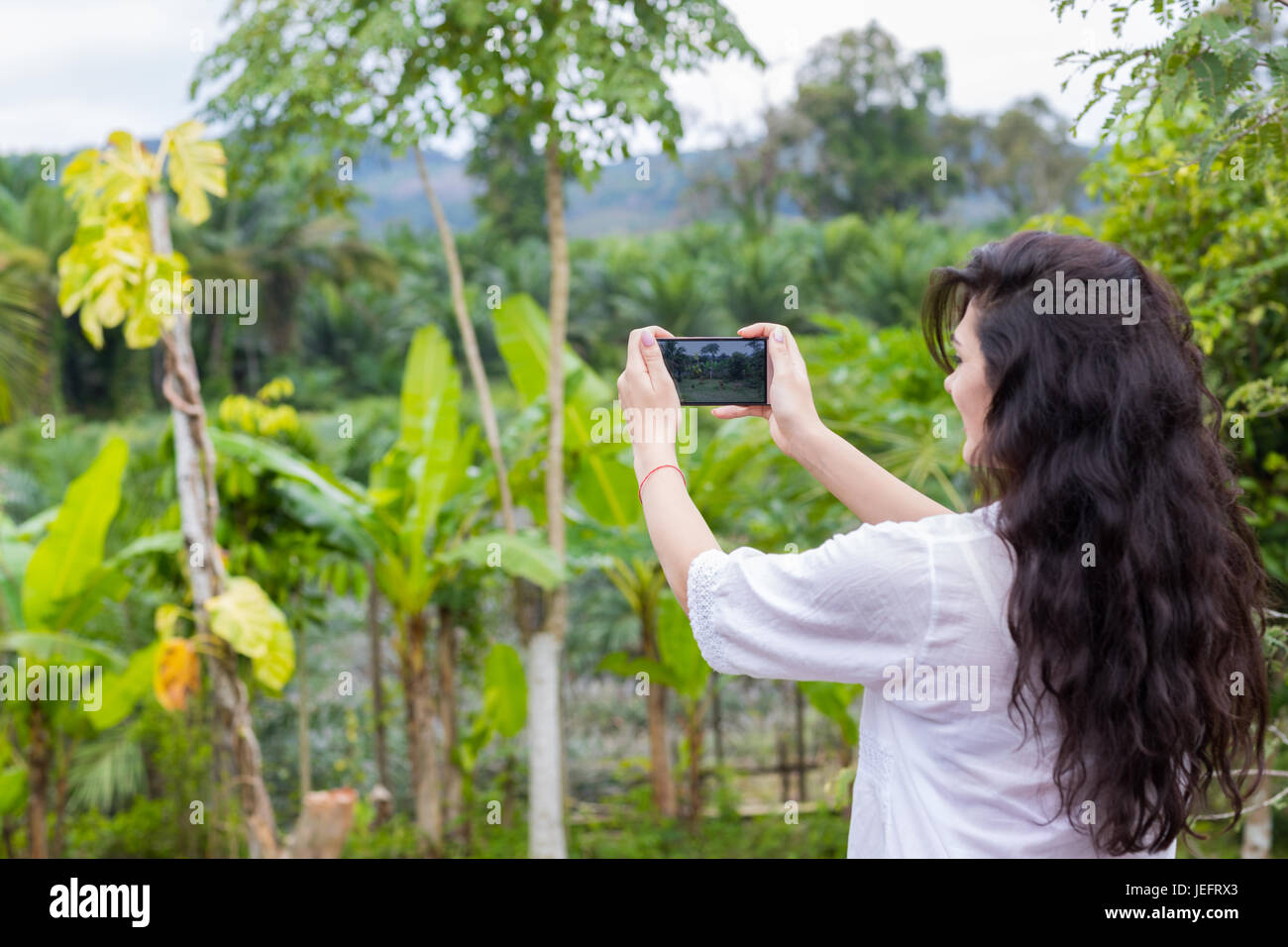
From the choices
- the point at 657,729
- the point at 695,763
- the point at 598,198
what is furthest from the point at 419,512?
the point at 598,198

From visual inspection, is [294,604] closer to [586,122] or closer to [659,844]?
[659,844]

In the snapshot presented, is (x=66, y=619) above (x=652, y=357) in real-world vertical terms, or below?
below

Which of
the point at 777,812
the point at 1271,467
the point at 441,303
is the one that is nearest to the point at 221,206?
the point at 441,303

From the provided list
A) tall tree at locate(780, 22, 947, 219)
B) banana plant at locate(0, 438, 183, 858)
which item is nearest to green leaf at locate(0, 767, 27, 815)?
banana plant at locate(0, 438, 183, 858)

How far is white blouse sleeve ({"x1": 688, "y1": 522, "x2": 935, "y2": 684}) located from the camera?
0.73 m

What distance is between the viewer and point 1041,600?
0.72m

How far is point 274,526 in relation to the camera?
4.13 meters

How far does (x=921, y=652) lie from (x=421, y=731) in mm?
3824

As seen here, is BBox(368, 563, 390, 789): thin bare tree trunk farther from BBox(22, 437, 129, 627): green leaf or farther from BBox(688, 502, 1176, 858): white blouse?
BBox(688, 502, 1176, 858): white blouse

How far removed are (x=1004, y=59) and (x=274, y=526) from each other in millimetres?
9520

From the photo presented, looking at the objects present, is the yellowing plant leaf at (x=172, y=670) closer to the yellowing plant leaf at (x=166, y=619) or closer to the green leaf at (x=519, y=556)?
the yellowing plant leaf at (x=166, y=619)

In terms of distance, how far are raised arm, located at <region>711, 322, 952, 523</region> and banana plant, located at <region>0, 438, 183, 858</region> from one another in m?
3.16

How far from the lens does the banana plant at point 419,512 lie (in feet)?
12.3

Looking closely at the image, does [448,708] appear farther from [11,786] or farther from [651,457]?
[651,457]
